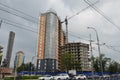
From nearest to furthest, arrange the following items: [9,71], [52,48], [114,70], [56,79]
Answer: [56,79] → [9,71] → [114,70] → [52,48]

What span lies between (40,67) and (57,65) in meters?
12.8

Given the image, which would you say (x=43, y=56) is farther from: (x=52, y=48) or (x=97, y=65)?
(x=97, y=65)

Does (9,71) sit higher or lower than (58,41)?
lower

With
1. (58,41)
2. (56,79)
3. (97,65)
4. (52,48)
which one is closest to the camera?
(56,79)

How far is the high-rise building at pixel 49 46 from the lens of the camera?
116 meters

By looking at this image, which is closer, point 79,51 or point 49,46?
point 49,46

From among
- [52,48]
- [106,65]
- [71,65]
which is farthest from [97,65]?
[52,48]

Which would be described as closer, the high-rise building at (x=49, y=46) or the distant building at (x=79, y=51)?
the high-rise building at (x=49, y=46)

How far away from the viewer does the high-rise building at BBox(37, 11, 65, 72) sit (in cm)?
11562

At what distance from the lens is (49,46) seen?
4564 inches

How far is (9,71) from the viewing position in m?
76.3

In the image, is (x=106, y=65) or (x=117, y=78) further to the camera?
(x=106, y=65)

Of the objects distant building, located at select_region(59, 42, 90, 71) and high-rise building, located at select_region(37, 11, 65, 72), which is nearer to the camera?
high-rise building, located at select_region(37, 11, 65, 72)

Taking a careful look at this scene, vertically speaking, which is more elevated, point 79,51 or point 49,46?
point 49,46
